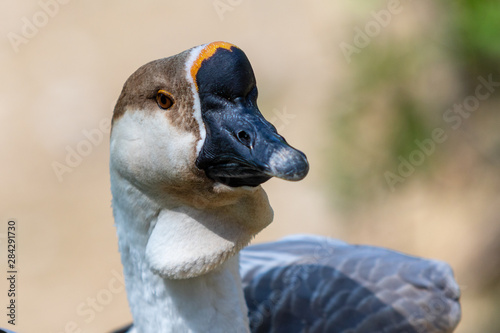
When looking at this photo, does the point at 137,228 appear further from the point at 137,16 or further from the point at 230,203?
the point at 137,16

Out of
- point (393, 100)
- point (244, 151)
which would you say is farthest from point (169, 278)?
point (393, 100)

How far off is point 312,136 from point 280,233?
117cm

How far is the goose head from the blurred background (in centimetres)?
348

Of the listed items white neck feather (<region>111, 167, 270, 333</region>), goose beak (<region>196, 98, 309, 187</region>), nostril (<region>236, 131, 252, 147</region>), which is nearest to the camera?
goose beak (<region>196, 98, 309, 187</region>)

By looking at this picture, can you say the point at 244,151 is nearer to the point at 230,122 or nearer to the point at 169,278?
the point at 230,122

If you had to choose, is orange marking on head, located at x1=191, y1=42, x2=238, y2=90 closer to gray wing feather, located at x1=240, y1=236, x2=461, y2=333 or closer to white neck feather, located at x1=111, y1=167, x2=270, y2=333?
white neck feather, located at x1=111, y1=167, x2=270, y2=333

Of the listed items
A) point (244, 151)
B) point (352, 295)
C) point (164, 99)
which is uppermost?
point (164, 99)

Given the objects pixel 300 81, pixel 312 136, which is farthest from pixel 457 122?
pixel 300 81

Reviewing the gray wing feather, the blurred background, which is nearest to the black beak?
the gray wing feather

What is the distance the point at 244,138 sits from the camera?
2.04 m

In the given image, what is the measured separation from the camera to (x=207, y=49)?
2.16 meters

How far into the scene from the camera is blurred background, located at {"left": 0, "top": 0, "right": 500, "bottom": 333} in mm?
5535

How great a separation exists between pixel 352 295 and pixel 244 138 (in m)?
1.61

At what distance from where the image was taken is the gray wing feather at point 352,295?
10.6ft
